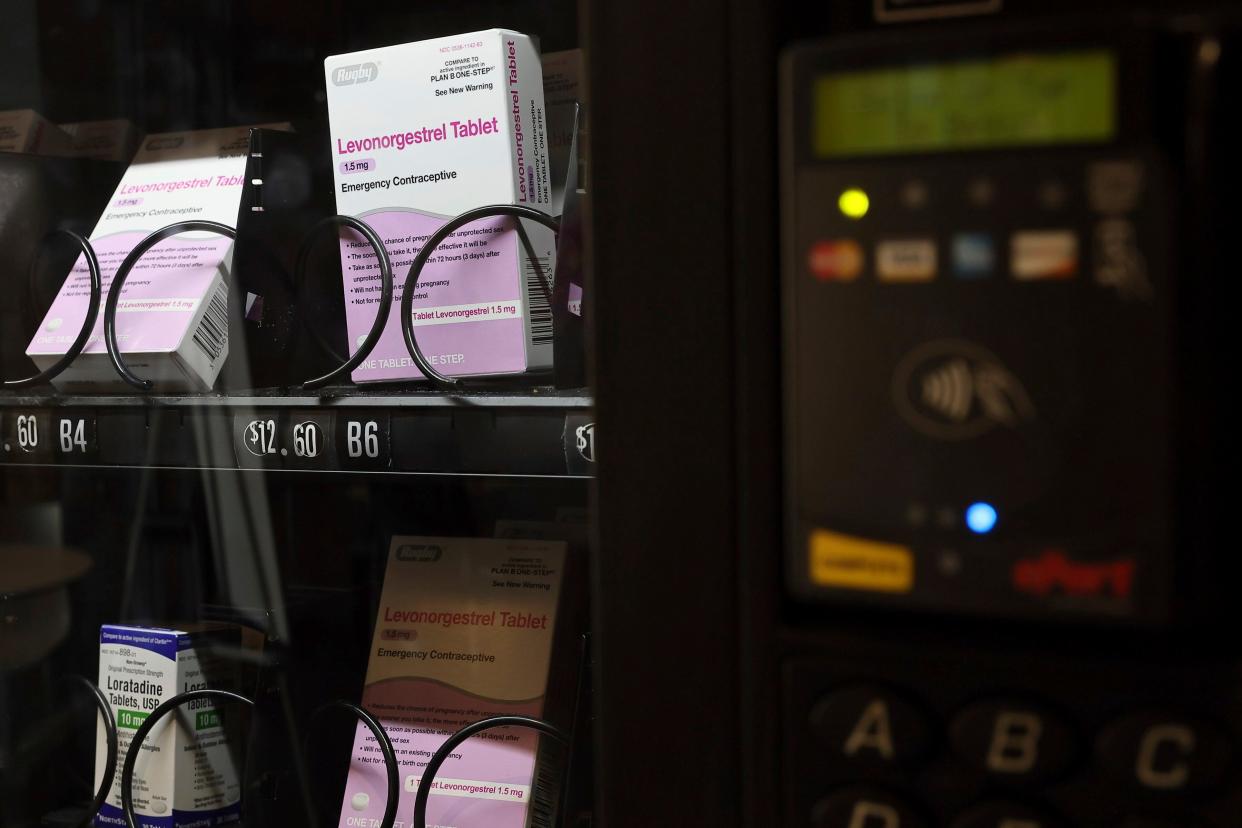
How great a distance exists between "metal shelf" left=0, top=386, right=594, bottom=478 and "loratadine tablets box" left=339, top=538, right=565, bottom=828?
0.48 feet

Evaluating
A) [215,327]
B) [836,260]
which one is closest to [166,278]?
[215,327]

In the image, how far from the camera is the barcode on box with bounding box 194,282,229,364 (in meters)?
0.77

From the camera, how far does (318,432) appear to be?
2.19ft

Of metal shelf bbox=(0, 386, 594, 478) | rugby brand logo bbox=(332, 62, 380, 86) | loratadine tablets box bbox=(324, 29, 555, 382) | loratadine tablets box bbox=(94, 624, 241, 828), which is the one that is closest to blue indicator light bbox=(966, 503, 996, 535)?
metal shelf bbox=(0, 386, 594, 478)

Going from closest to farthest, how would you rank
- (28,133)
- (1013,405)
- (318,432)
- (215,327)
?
1. (1013,405)
2. (318,432)
3. (215,327)
4. (28,133)

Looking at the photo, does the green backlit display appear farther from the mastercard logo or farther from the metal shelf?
the metal shelf

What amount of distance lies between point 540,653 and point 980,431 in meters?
0.52

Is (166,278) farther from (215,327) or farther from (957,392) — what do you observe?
(957,392)

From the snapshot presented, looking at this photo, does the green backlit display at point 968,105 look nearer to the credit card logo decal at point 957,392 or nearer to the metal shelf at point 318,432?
the credit card logo decal at point 957,392

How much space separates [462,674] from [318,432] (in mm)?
207

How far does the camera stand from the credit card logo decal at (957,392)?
0.24 metres

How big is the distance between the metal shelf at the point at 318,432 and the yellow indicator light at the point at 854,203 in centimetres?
32

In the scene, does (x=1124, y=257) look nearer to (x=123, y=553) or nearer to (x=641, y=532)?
(x=641, y=532)

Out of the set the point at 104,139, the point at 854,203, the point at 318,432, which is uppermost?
the point at 104,139
